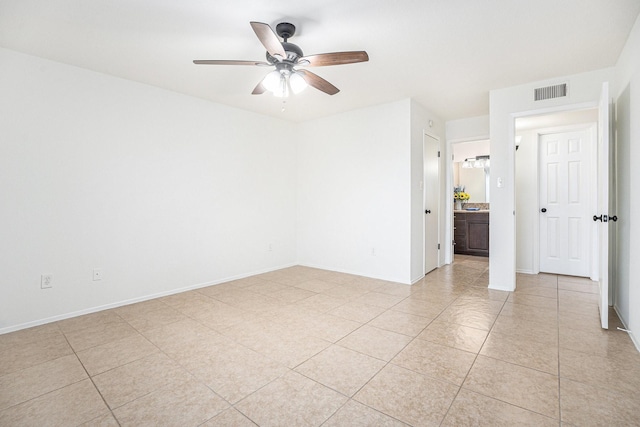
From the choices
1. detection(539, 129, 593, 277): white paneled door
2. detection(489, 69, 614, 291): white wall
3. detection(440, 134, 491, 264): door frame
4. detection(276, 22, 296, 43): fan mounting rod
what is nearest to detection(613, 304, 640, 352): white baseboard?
detection(489, 69, 614, 291): white wall

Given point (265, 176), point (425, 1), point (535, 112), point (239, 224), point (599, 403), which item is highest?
point (425, 1)

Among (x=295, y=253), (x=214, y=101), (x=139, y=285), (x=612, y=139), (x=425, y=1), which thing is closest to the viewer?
(x=425, y=1)

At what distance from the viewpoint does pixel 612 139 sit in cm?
310

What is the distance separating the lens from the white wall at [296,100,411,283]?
167 inches

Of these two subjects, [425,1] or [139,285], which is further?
[139,285]

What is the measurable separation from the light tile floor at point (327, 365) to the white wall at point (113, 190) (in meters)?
0.43

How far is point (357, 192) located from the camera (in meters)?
4.71

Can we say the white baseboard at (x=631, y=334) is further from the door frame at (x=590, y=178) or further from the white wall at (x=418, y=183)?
the white wall at (x=418, y=183)

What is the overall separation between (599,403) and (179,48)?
3.87m

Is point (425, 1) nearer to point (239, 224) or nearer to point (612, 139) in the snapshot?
point (612, 139)

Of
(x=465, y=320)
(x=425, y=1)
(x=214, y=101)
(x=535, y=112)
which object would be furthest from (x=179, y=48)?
(x=535, y=112)

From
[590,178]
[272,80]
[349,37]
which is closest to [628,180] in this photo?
[590,178]

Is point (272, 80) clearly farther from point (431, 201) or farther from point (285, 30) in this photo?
point (431, 201)

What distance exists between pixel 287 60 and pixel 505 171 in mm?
2905
